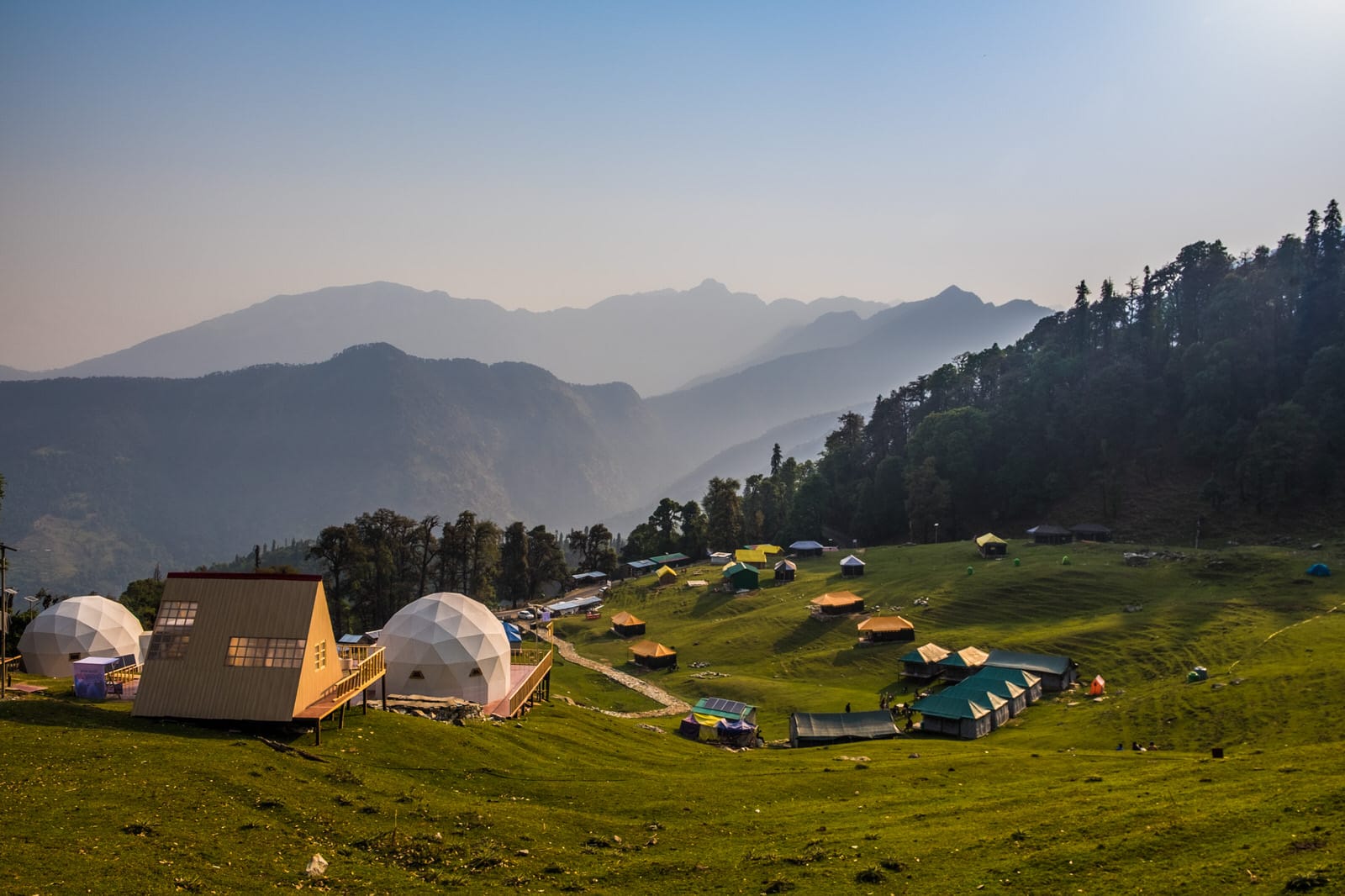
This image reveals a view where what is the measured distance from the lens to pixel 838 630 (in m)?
72.4

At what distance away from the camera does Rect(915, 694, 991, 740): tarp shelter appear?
43844 millimetres

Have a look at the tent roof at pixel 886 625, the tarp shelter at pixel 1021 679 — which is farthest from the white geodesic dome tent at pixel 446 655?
the tent roof at pixel 886 625

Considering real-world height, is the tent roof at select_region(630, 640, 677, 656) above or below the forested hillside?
below

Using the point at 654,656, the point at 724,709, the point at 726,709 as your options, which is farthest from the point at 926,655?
the point at 654,656

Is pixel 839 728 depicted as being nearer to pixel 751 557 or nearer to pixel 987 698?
pixel 987 698

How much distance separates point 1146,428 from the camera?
365ft

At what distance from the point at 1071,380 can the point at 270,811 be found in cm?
12652

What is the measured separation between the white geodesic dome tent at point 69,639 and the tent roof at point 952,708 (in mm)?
49732

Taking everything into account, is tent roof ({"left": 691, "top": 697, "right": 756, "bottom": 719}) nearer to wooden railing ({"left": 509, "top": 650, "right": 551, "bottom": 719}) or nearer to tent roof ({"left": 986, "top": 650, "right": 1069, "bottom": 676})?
wooden railing ({"left": 509, "top": 650, "right": 551, "bottom": 719})

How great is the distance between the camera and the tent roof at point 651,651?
71062 millimetres

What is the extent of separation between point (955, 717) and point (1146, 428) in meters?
86.7

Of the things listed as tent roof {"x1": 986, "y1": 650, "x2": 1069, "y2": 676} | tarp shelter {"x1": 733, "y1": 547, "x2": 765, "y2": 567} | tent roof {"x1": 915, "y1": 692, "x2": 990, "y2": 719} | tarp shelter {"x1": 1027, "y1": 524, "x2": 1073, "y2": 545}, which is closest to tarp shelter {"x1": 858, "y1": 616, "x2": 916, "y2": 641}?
tent roof {"x1": 986, "y1": 650, "x2": 1069, "y2": 676}

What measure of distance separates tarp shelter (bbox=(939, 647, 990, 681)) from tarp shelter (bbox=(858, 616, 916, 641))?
878 cm

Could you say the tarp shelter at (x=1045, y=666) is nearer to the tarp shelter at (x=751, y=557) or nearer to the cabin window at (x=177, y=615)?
the cabin window at (x=177, y=615)
